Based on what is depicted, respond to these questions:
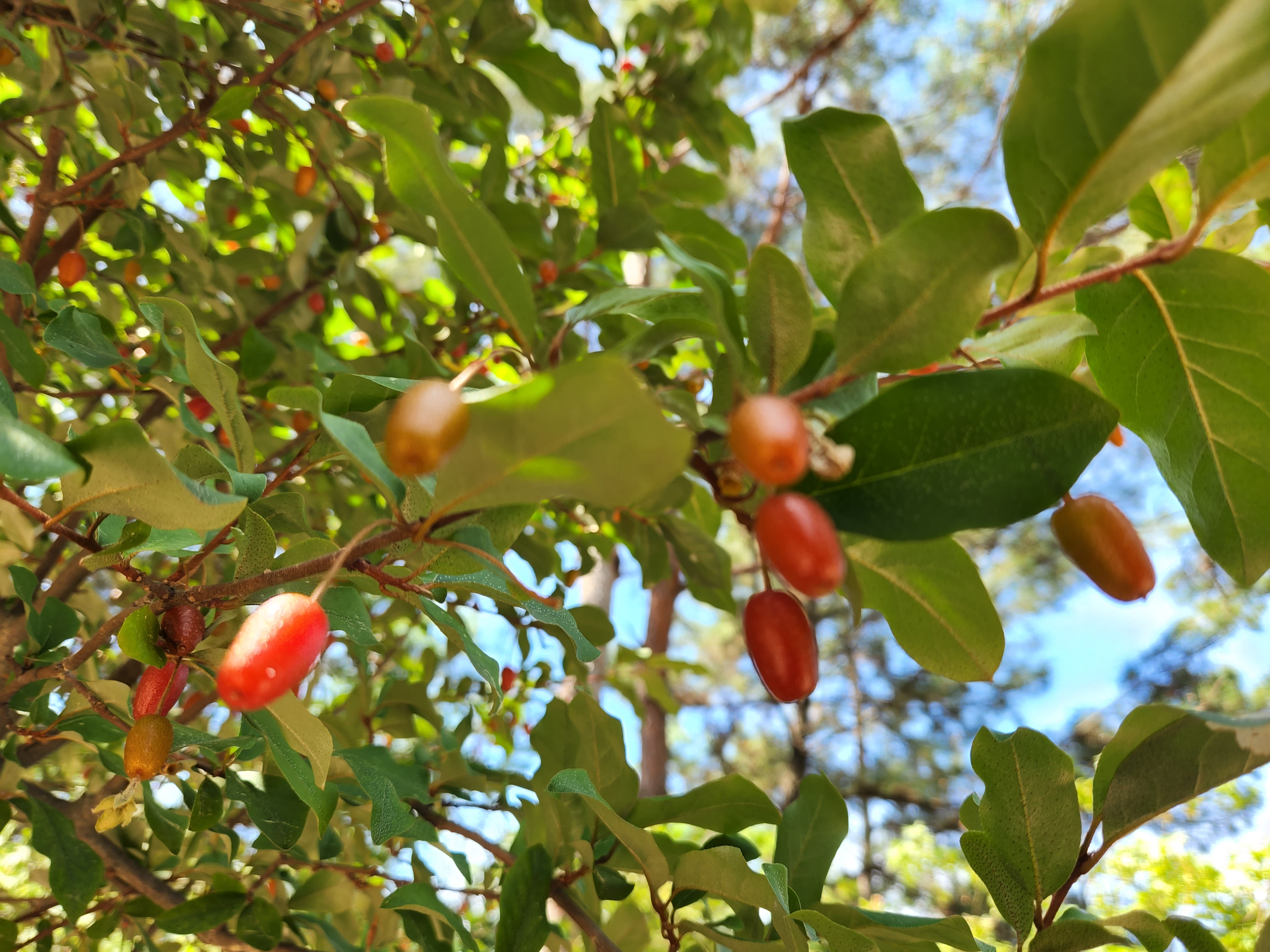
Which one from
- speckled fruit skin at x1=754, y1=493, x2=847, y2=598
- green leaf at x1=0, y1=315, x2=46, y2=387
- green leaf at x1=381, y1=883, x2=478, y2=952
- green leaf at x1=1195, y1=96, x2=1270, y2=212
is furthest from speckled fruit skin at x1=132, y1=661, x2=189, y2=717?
green leaf at x1=1195, y1=96, x2=1270, y2=212

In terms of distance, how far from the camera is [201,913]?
0.96m

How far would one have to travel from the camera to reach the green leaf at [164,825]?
3.16ft

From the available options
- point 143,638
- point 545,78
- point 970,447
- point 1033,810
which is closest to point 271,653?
point 143,638

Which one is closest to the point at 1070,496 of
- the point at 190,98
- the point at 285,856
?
the point at 285,856

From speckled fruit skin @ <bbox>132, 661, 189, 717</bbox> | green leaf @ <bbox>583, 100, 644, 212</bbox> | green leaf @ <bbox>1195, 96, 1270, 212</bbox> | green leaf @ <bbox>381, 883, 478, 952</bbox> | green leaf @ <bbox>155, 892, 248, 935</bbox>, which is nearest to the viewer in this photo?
green leaf @ <bbox>1195, 96, 1270, 212</bbox>

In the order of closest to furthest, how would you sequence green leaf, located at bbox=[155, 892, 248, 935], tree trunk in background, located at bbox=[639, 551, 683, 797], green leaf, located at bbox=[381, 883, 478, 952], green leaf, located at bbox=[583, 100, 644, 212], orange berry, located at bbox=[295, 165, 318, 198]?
green leaf, located at bbox=[381, 883, 478, 952] < green leaf, located at bbox=[155, 892, 248, 935] < green leaf, located at bbox=[583, 100, 644, 212] < orange berry, located at bbox=[295, 165, 318, 198] < tree trunk in background, located at bbox=[639, 551, 683, 797]

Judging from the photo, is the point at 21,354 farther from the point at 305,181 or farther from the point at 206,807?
the point at 305,181

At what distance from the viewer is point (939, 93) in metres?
6.69

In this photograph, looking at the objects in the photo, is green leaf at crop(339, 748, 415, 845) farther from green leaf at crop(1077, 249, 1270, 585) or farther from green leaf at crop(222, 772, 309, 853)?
green leaf at crop(1077, 249, 1270, 585)

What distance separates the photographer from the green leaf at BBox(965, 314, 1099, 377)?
1.56 feet

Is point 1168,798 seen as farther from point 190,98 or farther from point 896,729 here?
point 896,729

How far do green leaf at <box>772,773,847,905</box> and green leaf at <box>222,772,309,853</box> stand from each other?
1.62ft

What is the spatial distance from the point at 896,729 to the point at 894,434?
7.11 meters

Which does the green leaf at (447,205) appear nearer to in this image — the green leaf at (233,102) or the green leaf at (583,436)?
the green leaf at (583,436)
